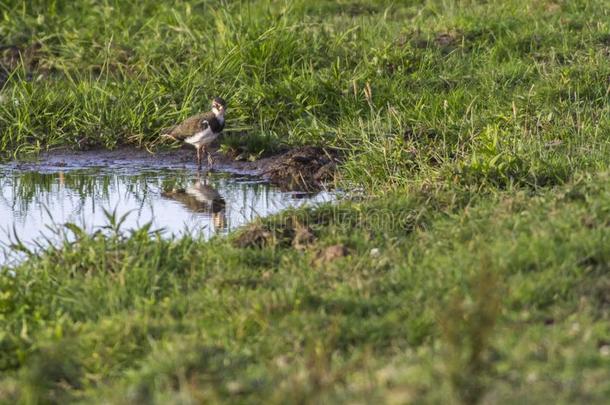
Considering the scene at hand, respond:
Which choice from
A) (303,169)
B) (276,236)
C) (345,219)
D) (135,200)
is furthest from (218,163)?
(276,236)

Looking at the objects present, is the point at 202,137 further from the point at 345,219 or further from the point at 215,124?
the point at 345,219

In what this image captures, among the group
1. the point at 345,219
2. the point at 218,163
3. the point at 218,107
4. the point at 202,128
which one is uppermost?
the point at 218,107

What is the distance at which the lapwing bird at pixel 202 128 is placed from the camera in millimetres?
9797

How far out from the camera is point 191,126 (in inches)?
388

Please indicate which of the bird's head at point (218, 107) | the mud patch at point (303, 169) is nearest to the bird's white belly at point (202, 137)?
the bird's head at point (218, 107)

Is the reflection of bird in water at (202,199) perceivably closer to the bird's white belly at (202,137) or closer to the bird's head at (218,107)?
the bird's white belly at (202,137)

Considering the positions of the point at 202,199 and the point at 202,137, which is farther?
the point at 202,137

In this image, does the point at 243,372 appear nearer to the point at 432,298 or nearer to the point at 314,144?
the point at 432,298

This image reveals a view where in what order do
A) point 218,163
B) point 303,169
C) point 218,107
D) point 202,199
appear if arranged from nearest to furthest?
point 202,199 → point 303,169 → point 218,107 → point 218,163

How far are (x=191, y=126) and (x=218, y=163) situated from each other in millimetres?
493

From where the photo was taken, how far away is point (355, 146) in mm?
9555

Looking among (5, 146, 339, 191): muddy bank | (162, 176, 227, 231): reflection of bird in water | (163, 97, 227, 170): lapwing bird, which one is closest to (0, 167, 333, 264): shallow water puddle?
(162, 176, 227, 231): reflection of bird in water

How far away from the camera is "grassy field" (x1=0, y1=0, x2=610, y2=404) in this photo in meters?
5.15

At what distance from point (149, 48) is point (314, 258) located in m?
5.38
